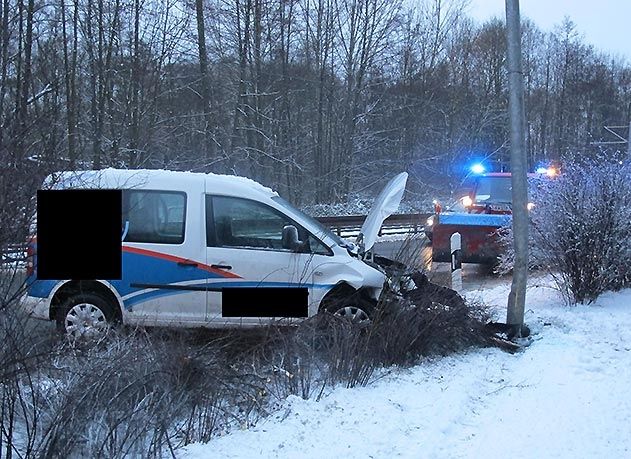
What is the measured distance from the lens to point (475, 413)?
4.67 metres

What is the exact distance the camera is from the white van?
6.21m

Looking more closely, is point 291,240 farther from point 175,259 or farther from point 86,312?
point 86,312

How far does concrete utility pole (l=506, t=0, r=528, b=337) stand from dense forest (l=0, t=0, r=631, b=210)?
13.4ft

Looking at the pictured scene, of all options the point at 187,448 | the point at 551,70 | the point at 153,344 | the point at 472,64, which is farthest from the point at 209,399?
the point at 551,70

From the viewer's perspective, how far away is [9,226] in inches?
122

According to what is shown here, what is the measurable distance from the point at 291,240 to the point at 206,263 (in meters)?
0.87

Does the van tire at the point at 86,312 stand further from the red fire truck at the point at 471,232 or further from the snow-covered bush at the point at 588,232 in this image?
the red fire truck at the point at 471,232

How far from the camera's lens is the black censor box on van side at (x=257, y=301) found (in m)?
6.28

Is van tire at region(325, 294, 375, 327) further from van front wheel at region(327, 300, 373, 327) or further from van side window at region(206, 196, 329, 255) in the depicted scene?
van side window at region(206, 196, 329, 255)

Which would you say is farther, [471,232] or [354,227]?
[354,227]

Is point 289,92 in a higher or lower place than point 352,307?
higher

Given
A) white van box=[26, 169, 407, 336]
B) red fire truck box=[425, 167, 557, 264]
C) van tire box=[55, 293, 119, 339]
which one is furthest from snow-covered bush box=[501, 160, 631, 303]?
van tire box=[55, 293, 119, 339]

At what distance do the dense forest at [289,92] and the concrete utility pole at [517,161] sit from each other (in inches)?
161

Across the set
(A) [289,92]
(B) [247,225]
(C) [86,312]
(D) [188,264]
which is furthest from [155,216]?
(A) [289,92]
